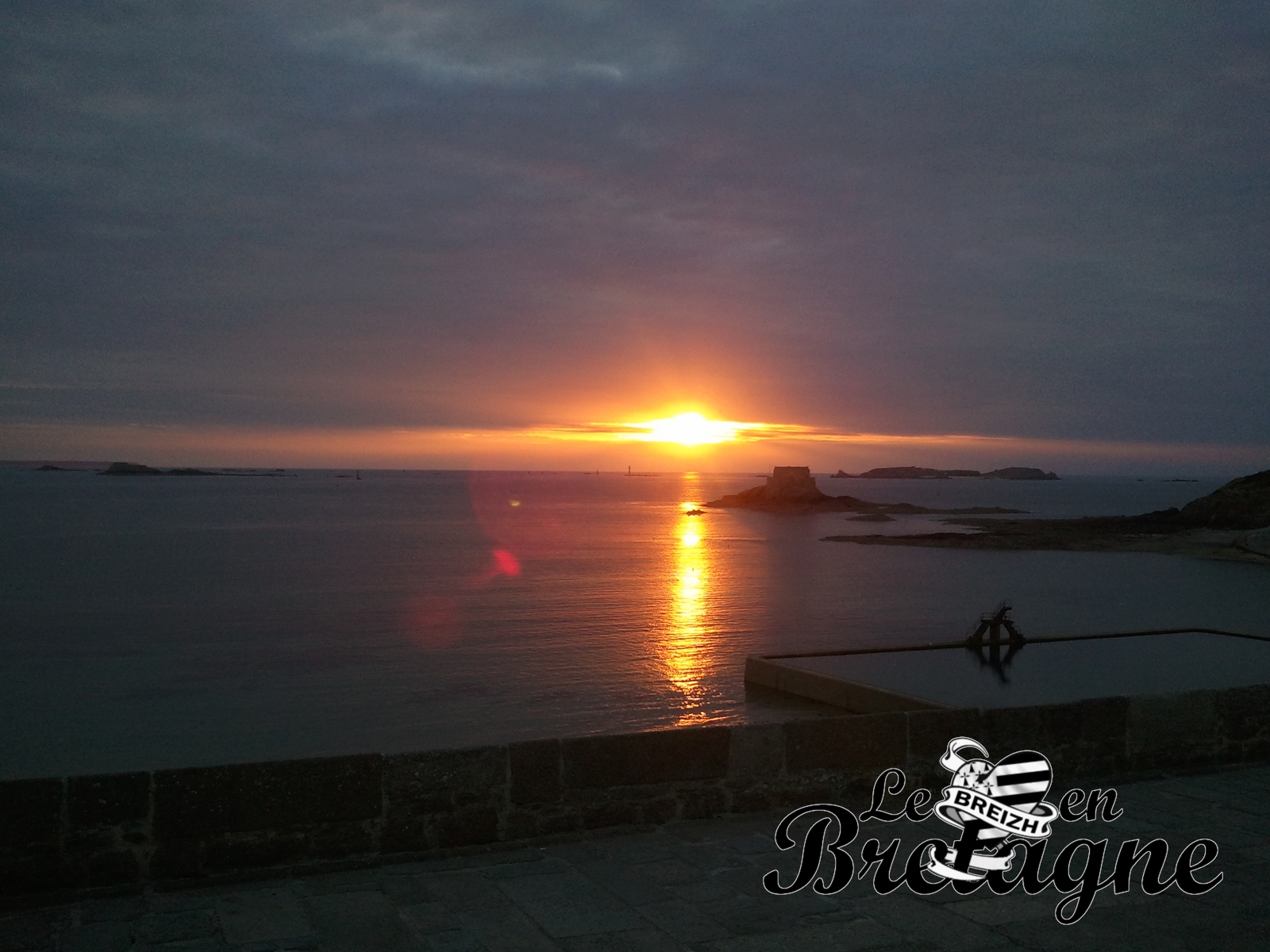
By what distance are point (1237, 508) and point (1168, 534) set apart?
5.47 meters

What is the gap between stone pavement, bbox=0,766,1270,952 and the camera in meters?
4.80

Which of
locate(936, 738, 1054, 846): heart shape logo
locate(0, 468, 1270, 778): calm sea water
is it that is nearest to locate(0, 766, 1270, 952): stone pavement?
locate(936, 738, 1054, 846): heart shape logo

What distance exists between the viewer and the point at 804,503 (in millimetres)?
125875

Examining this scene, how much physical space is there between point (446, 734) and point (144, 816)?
11915mm

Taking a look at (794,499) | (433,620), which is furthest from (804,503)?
(433,620)

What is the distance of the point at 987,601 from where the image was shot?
3994cm

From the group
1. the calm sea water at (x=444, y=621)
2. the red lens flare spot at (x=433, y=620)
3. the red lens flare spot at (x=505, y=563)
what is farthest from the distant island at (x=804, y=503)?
the red lens flare spot at (x=433, y=620)

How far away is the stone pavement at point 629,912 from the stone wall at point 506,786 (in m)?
0.24

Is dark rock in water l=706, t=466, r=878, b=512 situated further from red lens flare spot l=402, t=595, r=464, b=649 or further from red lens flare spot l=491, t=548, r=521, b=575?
red lens flare spot l=402, t=595, r=464, b=649

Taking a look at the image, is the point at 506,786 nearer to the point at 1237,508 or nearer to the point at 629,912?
the point at 629,912

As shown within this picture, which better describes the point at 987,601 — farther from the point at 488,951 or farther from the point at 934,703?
the point at 488,951

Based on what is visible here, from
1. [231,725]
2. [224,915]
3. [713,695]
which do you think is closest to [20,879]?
[224,915]

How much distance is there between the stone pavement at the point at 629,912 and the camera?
4.80 m

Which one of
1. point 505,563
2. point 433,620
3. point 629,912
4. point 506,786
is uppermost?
point 506,786
